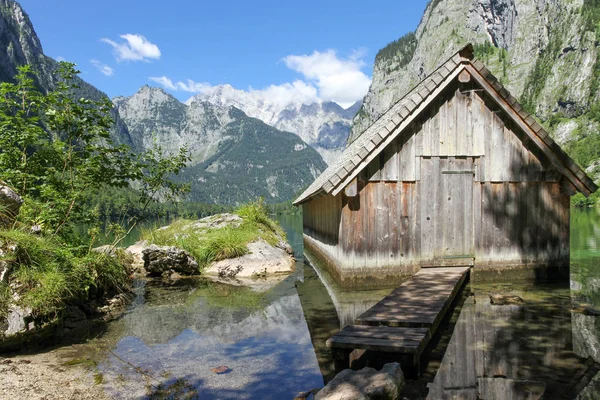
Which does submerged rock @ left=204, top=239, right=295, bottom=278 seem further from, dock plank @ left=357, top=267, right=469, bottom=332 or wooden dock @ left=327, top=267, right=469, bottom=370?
wooden dock @ left=327, top=267, right=469, bottom=370

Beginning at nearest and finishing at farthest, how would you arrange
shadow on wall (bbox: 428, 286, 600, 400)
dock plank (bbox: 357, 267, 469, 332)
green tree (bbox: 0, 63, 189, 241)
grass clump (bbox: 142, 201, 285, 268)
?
shadow on wall (bbox: 428, 286, 600, 400), dock plank (bbox: 357, 267, 469, 332), green tree (bbox: 0, 63, 189, 241), grass clump (bbox: 142, 201, 285, 268)

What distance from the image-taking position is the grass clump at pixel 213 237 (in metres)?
15.5

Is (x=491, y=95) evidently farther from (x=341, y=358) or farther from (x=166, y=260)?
(x=166, y=260)

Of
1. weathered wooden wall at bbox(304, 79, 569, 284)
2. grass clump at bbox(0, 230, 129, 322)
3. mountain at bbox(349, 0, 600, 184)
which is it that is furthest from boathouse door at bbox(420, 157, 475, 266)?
mountain at bbox(349, 0, 600, 184)

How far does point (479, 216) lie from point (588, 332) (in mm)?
4651

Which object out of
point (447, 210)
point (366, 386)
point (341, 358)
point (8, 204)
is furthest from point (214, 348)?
point (447, 210)

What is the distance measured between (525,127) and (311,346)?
7.90 meters

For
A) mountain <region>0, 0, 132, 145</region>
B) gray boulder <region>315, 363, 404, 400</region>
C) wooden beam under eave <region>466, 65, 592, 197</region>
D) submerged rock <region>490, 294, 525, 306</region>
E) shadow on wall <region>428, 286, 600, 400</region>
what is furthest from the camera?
mountain <region>0, 0, 132, 145</region>

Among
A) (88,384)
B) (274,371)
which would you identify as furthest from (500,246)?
(88,384)

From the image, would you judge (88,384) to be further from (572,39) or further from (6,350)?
(572,39)

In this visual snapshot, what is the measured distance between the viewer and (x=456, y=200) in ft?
36.7

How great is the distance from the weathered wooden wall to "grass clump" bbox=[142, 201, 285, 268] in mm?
5609

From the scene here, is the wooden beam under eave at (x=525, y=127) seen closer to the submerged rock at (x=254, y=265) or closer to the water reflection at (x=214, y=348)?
the water reflection at (x=214, y=348)

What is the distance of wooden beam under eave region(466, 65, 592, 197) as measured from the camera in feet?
35.5
